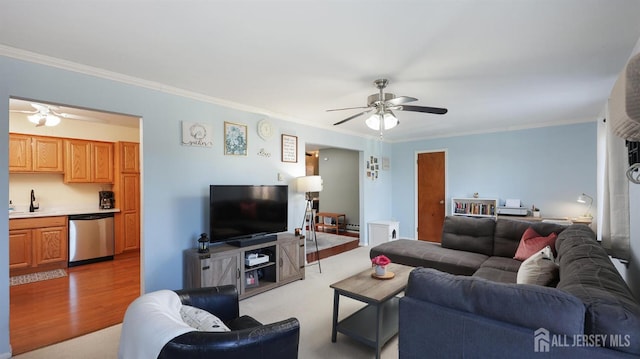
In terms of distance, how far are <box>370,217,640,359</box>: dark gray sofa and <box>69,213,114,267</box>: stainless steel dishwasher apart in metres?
5.30

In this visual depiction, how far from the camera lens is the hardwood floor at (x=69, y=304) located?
2604mm

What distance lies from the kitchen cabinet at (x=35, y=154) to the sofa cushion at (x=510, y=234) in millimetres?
6741

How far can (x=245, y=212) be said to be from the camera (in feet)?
11.6

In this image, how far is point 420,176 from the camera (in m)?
6.60

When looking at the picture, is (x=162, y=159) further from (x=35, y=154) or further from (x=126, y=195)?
(x=35, y=154)

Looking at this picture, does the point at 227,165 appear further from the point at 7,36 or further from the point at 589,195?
the point at 589,195

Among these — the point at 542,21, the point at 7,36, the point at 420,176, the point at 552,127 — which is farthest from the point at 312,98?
the point at 552,127

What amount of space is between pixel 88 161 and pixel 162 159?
2.98 meters

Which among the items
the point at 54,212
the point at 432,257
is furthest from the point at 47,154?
the point at 432,257

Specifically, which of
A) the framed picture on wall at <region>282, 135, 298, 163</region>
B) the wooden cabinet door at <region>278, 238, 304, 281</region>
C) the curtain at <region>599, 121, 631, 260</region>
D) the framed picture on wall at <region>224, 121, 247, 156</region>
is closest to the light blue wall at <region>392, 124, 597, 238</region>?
the curtain at <region>599, 121, 631, 260</region>

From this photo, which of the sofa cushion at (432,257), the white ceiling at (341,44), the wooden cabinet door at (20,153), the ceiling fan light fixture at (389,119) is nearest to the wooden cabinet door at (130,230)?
the wooden cabinet door at (20,153)

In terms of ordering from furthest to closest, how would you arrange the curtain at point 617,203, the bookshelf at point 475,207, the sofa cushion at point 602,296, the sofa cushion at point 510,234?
the bookshelf at point 475,207
the sofa cushion at point 510,234
the curtain at point 617,203
the sofa cushion at point 602,296

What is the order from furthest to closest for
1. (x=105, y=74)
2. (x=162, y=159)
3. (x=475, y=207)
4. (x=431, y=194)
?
(x=431, y=194)
(x=475, y=207)
(x=162, y=159)
(x=105, y=74)

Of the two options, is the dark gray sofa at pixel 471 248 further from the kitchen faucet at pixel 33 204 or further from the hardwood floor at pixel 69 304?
the kitchen faucet at pixel 33 204
